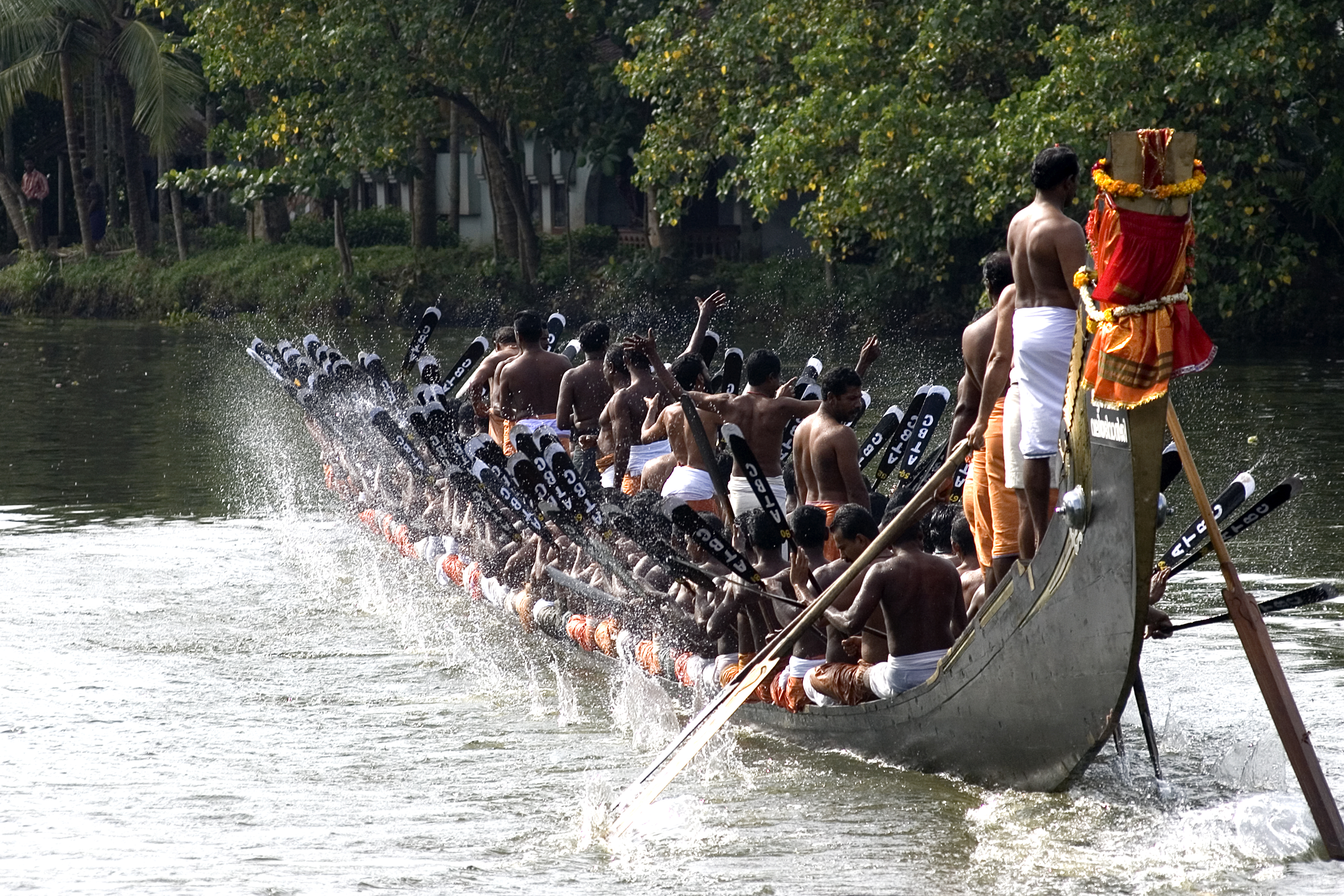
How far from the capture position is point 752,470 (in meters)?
9.19

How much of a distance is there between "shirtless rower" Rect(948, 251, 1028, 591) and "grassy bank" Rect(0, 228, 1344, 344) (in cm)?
1628

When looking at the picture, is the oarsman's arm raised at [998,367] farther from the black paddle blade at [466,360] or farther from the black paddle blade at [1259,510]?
the black paddle blade at [466,360]

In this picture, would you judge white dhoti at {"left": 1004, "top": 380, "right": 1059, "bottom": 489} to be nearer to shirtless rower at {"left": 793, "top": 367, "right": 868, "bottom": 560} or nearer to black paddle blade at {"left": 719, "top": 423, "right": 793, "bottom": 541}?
shirtless rower at {"left": 793, "top": 367, "right": 868, "bottom": 560}

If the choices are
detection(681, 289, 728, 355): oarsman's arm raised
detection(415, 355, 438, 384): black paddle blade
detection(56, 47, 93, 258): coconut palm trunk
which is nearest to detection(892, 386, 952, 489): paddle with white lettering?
detection(681, 289, 728, 355): oarsman's arm raised

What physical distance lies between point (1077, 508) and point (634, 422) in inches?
241

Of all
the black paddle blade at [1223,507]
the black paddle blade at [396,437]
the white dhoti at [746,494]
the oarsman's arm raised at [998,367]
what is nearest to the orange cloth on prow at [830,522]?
the white dhoti at [746,494]

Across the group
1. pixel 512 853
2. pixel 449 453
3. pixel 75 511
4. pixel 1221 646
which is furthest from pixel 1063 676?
pixel 75 511

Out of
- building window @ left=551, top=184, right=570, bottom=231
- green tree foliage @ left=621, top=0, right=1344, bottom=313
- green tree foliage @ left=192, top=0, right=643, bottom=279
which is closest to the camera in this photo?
green tree foliage @ left=621, top=0, right=1344, bottom=313

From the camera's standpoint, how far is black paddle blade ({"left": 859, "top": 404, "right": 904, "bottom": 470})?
10938mm

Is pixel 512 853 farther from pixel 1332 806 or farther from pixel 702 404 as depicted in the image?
pixel 702 404

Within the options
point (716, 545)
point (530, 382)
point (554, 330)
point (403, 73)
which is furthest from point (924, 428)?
point (403, 73)

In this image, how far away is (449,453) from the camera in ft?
38.9

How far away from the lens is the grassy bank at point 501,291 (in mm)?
26969

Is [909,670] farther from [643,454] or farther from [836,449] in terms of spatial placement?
[643,454]
